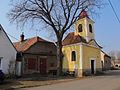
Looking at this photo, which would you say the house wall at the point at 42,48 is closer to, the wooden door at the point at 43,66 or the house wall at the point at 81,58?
the wooden door at the point at 43,66

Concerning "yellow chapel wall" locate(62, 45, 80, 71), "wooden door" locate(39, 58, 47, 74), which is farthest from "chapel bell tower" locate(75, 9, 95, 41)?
"wooden door" locate(39, 58, 47, 74)

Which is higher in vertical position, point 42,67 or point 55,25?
point 55,25

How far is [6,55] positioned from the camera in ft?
66.6

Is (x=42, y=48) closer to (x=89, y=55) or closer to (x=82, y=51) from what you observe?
(x=82, y=51)

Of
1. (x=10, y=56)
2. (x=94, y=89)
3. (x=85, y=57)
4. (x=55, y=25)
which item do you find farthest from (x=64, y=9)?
(x=94, y=89)

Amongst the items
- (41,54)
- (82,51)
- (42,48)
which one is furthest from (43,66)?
(82,51)

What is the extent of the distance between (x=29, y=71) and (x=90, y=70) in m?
10.7

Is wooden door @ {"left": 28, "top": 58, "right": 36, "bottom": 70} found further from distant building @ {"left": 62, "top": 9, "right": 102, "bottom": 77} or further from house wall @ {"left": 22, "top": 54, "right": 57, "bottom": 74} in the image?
distant building @ {"left": 62, "top": 9, "right": 102, "bottom": 77}

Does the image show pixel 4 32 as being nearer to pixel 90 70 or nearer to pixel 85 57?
pixel 85 57

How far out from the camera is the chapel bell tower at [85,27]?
28684 mm

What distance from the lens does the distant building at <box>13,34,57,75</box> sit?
76.2ft

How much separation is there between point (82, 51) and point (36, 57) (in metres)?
7.68

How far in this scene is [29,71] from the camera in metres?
23.8

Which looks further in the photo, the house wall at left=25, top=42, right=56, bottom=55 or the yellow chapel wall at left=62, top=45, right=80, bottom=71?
the yellow chapel wall at left=62, top=45, right=80, bottom=71
